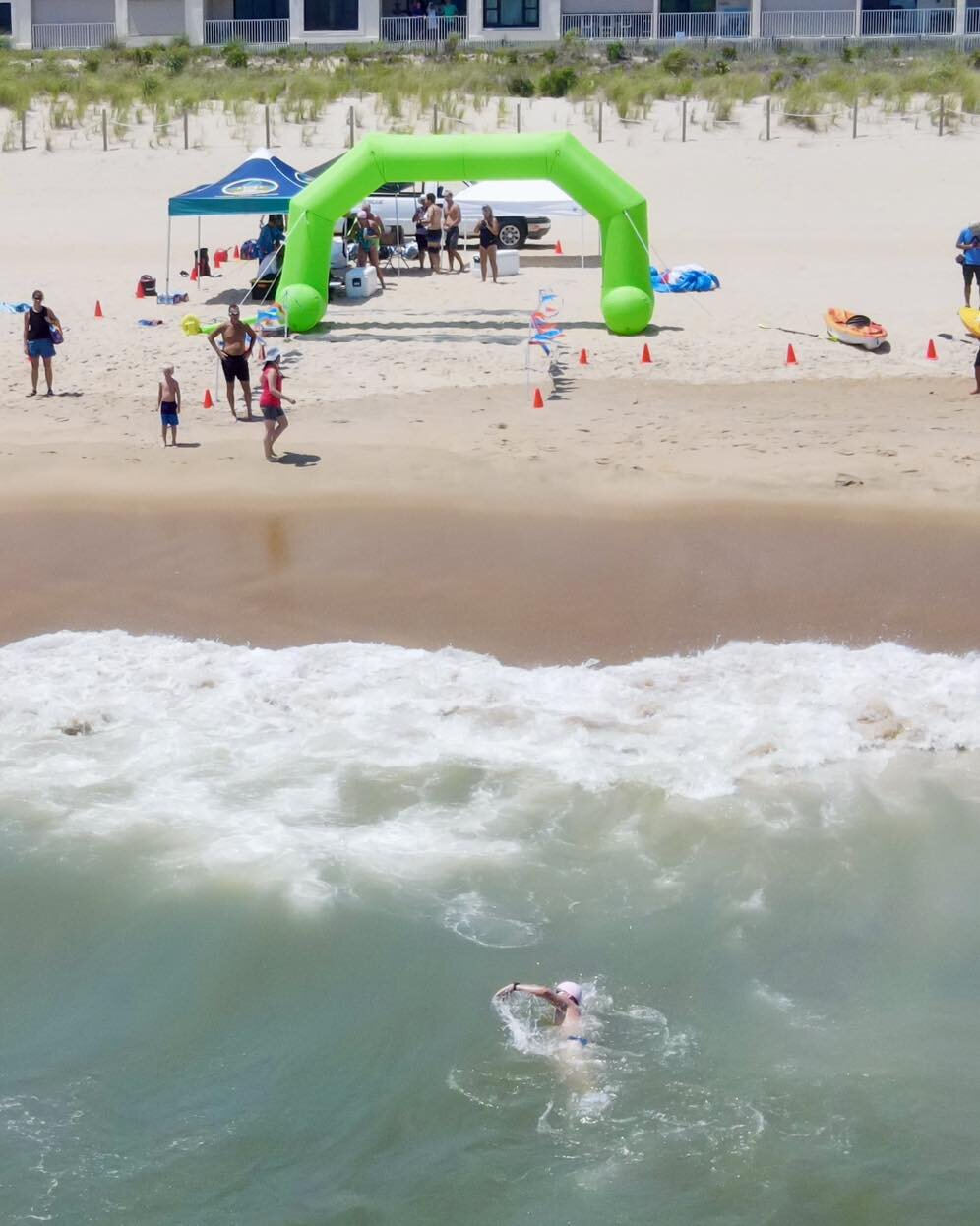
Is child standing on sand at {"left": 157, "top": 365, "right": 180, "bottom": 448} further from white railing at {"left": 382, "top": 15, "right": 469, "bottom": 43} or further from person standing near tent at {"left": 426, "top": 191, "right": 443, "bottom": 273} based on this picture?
white railing at {"left": 382, "top": 15, "right": 469, "bottom": 43}

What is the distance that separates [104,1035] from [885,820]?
4.89 m

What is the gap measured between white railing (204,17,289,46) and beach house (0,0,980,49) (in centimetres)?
3

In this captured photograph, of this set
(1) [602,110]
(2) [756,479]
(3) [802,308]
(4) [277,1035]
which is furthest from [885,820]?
(1) [602,110]

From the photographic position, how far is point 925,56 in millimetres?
41656

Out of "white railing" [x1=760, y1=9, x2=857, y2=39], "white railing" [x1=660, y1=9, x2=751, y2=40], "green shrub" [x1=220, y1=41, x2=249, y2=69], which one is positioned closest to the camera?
"green shrub" [x1=220, y1=41, x2=249, y2=69]

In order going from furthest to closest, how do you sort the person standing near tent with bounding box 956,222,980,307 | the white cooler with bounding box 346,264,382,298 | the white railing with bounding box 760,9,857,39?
the white railing with bounding box 760,9,857,39, the white cooler with bounding box 346,264,382,298, the person standing near tent with bounding box 956,222,980,307

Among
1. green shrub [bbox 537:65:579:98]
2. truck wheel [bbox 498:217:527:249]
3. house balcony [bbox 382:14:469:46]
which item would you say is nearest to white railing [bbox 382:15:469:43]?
house balcony [bbox 382:14:469:46]

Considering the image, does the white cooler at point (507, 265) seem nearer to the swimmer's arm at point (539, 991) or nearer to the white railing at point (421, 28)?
the swimmer's arm at point (539, 991)

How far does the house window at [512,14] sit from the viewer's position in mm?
49094

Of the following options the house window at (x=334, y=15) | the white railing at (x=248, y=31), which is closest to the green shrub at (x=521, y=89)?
the white railing at (x=248, y=31)

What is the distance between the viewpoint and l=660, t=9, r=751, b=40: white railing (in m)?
47.1

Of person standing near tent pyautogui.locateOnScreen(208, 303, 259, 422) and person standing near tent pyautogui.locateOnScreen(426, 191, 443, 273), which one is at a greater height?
person standing near tent pyautogui.locateOnScreen(426, 191, 443, 273)

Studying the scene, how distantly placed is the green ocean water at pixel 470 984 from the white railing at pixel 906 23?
1575 inches

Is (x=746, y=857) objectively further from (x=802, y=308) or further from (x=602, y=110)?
(x=602, y=110)
